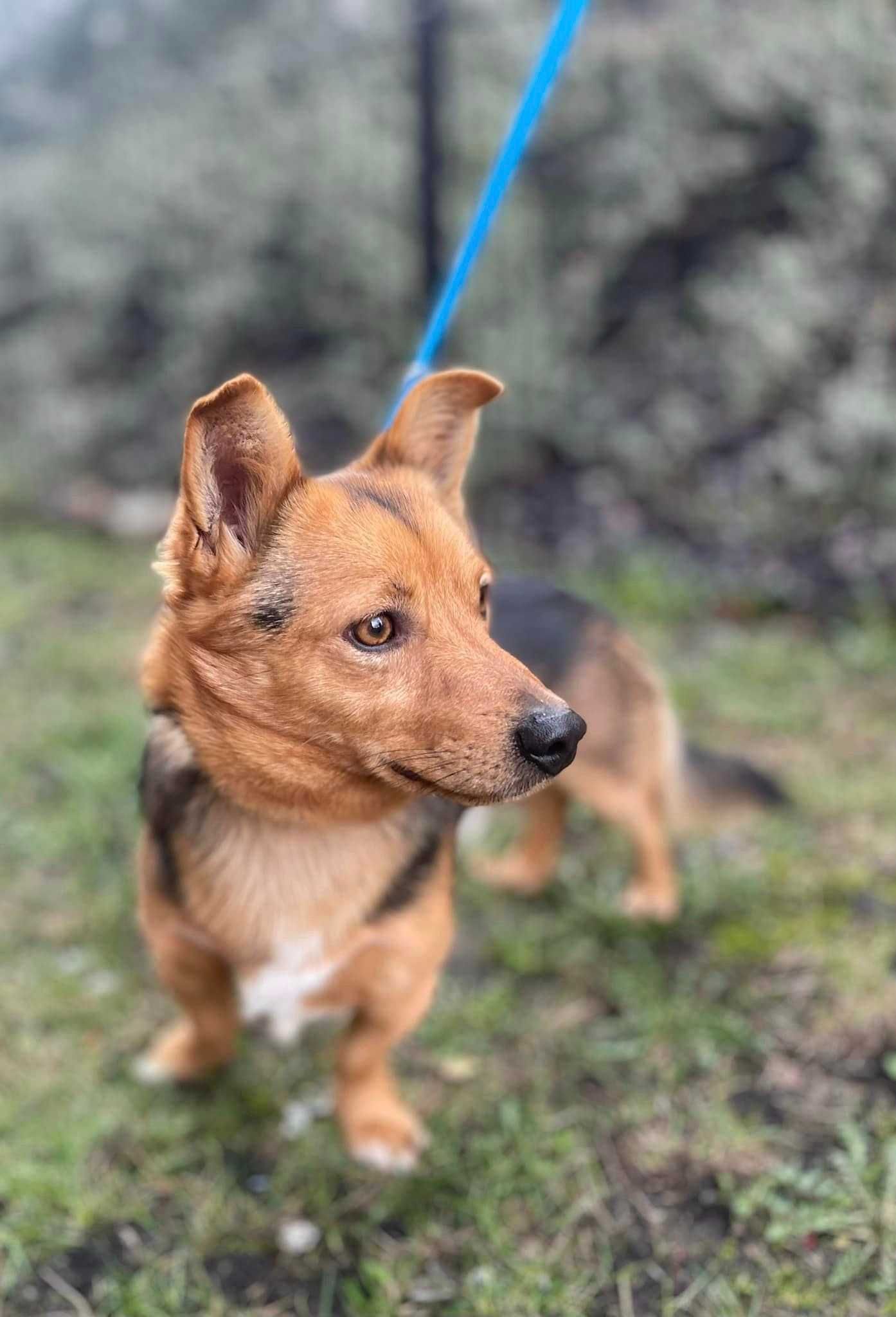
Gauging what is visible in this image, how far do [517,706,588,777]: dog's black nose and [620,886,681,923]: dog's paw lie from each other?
1911mm

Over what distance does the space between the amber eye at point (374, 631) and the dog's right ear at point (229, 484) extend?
0.26m

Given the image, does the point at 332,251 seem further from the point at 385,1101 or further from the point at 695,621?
the point at 385,1101

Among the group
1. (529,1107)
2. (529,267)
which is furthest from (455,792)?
(529,267)

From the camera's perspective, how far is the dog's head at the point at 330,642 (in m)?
1.97

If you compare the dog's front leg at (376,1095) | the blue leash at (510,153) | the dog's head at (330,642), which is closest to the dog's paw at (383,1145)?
the dog's front leg at (376,1095)

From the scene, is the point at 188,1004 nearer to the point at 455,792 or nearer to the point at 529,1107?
the point at 529,1107

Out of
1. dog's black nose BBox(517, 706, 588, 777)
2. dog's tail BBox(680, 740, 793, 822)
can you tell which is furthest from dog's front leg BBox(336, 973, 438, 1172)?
dog's tail BBox(680, 740, 793, 822)

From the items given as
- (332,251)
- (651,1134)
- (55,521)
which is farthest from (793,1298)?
(55,521)

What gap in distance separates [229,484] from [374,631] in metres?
0.41

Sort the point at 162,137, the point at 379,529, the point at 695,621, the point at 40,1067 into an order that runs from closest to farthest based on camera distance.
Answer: the point at 379,529 → the point at 40,1067 → the point at 695,621 → the point at 162,137

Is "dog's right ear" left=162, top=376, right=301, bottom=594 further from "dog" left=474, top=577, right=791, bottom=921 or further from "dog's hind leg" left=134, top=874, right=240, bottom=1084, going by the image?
"dog" left=474, top=577, right=791, bottom=921

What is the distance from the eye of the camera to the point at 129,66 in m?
7.91

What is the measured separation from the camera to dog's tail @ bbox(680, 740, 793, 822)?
12.5ft

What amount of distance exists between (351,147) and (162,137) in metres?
1.55
